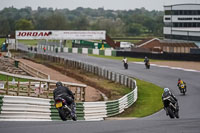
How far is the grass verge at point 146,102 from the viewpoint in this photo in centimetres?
2070

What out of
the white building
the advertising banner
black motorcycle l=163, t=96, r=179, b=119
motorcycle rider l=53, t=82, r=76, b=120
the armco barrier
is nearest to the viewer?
motorcycle rider l=53, t=82, r=76, b=120

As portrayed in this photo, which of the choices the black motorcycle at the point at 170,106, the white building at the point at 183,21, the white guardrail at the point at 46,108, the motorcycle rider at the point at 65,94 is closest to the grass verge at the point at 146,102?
the white guardrail at the point at 46,108

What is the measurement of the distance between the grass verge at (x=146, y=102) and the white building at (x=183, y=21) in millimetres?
50480

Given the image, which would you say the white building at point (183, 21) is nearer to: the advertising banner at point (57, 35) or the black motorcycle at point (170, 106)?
→ the advertising banner at point (57, 35)

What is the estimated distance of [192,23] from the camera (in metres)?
81.0

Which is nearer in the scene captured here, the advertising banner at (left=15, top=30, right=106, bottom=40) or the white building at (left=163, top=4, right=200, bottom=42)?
the advertising banner at (left=15, top=30, right=106, bottom=40)

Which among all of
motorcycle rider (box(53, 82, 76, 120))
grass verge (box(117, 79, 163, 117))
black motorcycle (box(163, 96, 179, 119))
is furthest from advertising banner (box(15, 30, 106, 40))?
motorcycle rider (box(53, 82, 76, 120))

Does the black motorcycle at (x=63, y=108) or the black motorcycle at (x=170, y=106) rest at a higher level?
the black motorcycle at (x=63, y=108)

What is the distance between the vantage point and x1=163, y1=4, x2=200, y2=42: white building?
265 feet

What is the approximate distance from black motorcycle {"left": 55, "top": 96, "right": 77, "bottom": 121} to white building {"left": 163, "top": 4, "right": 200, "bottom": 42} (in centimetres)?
6997

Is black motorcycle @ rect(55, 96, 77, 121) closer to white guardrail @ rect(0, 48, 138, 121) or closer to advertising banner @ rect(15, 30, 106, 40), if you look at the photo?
white guardrail @ rect(0, 48, 138, 121)

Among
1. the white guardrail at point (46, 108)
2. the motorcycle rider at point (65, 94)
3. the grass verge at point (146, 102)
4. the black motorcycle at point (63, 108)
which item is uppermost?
the motorcycle rider at point (65, 94)

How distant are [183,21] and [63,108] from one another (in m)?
72.7

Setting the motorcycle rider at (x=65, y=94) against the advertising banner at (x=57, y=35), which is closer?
the motorcycle rider at (x=65, y=94)
